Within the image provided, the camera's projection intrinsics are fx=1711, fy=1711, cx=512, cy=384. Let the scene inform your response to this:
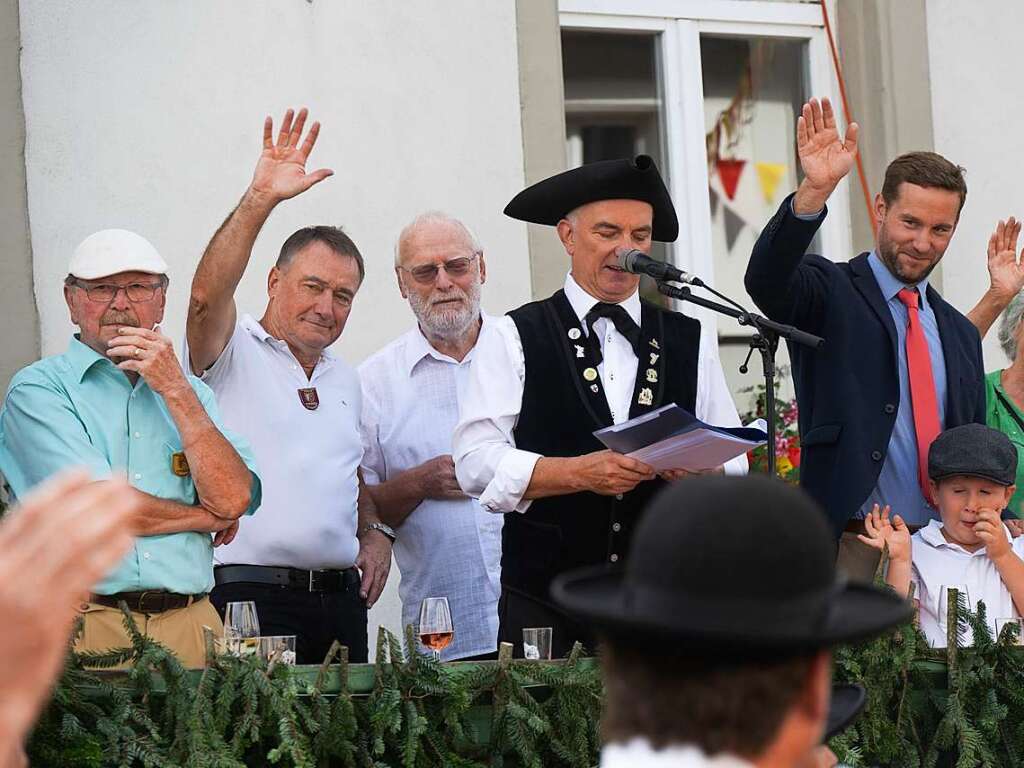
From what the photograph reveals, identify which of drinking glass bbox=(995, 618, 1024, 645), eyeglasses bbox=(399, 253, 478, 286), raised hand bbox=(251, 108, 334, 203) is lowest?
drinking glass bbox=(995, 618, 1024, 645)

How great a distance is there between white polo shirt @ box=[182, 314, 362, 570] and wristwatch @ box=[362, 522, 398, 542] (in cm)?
22

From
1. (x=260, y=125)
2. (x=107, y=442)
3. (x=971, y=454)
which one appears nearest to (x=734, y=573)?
(x=107, y=442)

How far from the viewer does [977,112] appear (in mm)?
7621

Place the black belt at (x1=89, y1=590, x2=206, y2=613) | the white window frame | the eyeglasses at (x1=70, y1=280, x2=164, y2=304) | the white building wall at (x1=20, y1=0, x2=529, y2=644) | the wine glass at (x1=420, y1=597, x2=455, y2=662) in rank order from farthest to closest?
Answer: the white window frame, the white building wall at (x1=20, y1=0, x2=529, y2=644), the eyeglasses at (x1=70, y1=280, x2=164, y2=304), the black belt at (x1=89, y1=590, x2=206, y2=613), the wine glass at (x1=420, y1=597, x2=455, y2=662)

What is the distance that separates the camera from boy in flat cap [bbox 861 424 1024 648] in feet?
15.7

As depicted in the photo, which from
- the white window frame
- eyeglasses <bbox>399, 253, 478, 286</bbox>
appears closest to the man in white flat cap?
eyeglasses <bbox>399, 253, 478, 286</bbox>

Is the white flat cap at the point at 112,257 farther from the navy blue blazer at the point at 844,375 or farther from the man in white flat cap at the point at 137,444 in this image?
the navy blue blazer at the point at 844,375

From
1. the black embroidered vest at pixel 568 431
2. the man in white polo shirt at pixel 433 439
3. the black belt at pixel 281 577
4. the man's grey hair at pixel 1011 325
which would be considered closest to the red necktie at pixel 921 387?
the black embroidered vest at pixel 568 431

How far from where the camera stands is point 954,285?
24.5ft

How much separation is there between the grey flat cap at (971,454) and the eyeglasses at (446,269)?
1614 millimetres

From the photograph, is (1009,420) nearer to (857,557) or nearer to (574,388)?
(857,557)

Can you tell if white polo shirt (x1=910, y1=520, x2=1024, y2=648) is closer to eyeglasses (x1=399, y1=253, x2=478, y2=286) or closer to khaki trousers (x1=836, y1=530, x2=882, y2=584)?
khaki trousers (x1=836, y1=530, x2=882, y2=584)

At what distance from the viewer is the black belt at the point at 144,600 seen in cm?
410

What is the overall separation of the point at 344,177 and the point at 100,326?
7.42ft
